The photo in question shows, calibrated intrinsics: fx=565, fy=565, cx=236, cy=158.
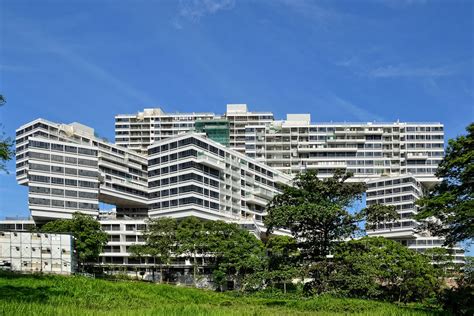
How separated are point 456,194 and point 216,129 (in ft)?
411

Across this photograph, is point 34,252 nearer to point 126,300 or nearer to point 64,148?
point 126,300

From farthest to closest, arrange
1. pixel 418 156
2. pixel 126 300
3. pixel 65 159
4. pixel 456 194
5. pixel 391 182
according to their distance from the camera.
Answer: pixel 418 156
pixel 391 182
pixel 65 159
pixel 126 300
pixel 456 194

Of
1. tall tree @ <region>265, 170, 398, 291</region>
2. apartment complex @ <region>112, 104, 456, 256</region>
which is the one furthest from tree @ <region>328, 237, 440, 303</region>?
apartment complex @ <region>112, 104, 456, 256</region>

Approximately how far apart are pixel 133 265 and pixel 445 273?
187 feet

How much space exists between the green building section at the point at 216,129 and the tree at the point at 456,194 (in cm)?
12256

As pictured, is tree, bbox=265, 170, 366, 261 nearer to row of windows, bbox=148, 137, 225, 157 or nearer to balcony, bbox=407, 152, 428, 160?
row of windows, bbox=148, 137, 225, 157

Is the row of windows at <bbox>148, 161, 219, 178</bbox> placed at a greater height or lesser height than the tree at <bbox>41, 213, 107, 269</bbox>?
greater

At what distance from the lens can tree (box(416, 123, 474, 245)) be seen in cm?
2989

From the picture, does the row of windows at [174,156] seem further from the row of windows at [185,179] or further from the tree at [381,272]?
the tree at [381,272]

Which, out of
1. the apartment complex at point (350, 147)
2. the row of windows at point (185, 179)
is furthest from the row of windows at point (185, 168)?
the apartment complex at point (350, 147)

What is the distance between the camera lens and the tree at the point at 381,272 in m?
35.8

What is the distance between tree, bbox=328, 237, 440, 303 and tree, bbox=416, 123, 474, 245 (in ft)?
19.7

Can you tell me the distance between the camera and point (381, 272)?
1670 inches

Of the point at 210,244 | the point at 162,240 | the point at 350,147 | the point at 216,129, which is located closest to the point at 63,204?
the point at 162,240
